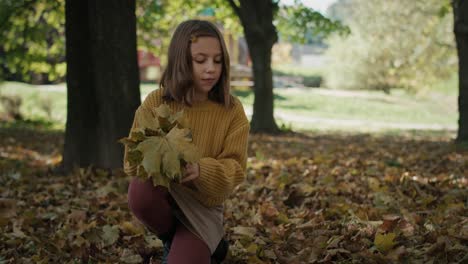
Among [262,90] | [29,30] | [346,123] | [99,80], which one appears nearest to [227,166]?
[99,80]

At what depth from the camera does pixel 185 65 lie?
2.65 metres

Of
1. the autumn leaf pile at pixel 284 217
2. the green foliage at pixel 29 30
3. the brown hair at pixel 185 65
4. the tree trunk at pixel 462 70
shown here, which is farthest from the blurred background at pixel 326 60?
the brown hair at pixel 185 65

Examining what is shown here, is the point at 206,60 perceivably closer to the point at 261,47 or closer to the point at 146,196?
the point at 146,196

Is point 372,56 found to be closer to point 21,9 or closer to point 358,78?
point 358,78

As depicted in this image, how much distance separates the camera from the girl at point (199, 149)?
2543 mm

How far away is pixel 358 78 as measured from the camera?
37281 mm

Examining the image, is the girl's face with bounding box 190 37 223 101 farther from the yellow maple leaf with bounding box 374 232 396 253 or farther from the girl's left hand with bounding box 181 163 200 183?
the yellow maple leaf with bounding box 374 232 396 253

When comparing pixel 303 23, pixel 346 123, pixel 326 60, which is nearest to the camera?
pixel 303 23

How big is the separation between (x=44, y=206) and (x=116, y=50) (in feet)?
6.02

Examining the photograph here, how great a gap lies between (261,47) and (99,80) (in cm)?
705

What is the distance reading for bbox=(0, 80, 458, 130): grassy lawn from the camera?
57.8ft

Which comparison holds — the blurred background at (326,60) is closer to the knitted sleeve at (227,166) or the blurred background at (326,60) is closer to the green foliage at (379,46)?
the green foliage at (379,46)

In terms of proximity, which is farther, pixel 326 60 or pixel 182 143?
pixel 326 60

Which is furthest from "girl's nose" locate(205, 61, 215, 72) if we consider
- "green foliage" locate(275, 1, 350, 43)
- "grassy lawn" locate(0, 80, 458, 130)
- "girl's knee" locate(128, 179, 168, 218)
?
"grassy lawn" locate(0, 80, 458, 130)
